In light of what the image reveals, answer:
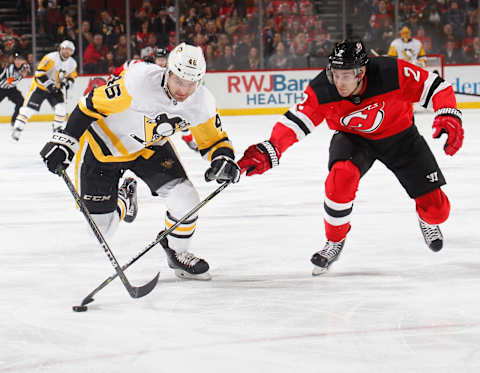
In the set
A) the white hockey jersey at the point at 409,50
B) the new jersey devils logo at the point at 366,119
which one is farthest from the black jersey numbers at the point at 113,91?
the white hockey jersey at the point at 409,50

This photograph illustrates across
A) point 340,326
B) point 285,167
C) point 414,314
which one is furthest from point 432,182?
point 285,167

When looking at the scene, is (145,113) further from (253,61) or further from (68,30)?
(68,30)

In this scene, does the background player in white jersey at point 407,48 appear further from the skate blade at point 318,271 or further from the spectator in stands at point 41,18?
the skate blade at point 318,271

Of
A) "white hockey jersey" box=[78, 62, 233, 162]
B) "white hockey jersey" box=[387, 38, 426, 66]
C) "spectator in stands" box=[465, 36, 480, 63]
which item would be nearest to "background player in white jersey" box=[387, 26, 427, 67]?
"white hockey jersey" box=[387, 38, 426, 66]

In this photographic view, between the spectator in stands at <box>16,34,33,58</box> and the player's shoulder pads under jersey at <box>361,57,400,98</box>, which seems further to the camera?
the spectator in stands at <box>16,34,33,58</box>

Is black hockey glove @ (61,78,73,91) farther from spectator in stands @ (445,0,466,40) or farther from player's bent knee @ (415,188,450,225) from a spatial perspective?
player's bent knee @ (415,188,450,225)

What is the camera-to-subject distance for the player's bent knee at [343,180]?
312 cm

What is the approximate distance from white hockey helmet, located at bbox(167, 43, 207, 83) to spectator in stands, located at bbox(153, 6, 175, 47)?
955cm

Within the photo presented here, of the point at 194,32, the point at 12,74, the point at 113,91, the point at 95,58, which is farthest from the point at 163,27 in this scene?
the point at 113,91

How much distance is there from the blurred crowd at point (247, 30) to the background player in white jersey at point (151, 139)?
8.80 meters

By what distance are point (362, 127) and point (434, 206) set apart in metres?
0.49

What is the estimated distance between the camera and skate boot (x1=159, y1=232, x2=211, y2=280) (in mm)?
3078

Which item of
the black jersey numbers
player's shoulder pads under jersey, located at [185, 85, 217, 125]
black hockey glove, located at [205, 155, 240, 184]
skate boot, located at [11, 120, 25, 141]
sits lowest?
skate boot, located at [11, 120, 25, 141]

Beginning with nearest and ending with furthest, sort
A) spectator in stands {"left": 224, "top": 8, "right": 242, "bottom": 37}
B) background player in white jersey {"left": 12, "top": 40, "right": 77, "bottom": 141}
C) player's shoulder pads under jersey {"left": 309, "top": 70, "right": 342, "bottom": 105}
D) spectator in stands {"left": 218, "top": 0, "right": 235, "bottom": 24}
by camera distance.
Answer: player's shoulder pads under jersey {"left": 309, "top": 70, "right": 342, "bottom": 105} < background player in white jersey {"left": 12, "top": 40, "right": 77, "bottom": 141} < spectator in stands {"left": 224, "top": 8, "right": 242, "bottom": 37} < spectator in stands {"left": 218, "top": 0, "right": 235, "bottom": 24}
